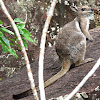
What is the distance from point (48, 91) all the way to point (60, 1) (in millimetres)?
5245

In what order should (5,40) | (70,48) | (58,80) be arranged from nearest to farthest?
(5,40) → (58,80) → (70,48)

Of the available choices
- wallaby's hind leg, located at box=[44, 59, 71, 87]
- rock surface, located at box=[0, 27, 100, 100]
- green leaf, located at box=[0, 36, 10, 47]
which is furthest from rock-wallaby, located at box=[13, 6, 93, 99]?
green leaf, located at box=[0, 36, 10, 47]

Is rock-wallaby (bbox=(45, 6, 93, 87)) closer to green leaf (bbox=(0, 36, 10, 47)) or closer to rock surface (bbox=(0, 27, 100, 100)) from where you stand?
rock surface (bbox=(0, 27, 100, 100))

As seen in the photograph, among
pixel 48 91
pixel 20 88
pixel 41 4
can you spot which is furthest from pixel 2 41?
pixel 41 4

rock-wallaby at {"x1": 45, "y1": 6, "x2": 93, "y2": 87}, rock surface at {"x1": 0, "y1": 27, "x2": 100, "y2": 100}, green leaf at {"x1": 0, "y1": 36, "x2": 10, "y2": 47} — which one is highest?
green leaf at {"x1": 0, "y1": 36, "x2": 10, "y2": 47}

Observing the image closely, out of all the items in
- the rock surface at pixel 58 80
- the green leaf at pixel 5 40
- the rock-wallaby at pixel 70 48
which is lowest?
the rock surface at pixel 58 80

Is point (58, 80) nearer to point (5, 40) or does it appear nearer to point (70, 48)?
point (70, 48)

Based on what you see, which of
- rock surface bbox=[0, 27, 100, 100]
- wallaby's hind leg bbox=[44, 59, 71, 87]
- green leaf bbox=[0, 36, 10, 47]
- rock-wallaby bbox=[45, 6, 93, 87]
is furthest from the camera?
rock-wallaby bbox=[45, 6, 93, 87]

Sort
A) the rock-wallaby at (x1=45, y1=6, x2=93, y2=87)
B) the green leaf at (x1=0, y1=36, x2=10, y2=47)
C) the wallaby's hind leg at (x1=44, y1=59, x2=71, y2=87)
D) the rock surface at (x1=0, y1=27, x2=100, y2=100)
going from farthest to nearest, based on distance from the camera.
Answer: the rock-wallaby at (x1=45, y1=6, x2=93, y2=87), the wallaby's hind leg at (x1=44, y1=59, x2=71, y2=87), the rock surface at (x1=0, y1=27, x2=100, y2=100), the green leaf at (x1=0, y1=36, x2=10, y2=47)

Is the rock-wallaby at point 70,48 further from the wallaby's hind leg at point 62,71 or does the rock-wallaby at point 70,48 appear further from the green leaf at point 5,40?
the green leaf at point 5,40

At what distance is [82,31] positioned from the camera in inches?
258

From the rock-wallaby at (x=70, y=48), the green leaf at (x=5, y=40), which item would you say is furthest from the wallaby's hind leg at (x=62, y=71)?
the green leaf at (x=5, y=40)

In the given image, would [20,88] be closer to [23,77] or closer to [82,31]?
[23,77]

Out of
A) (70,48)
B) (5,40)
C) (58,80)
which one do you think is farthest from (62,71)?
(5,40)
